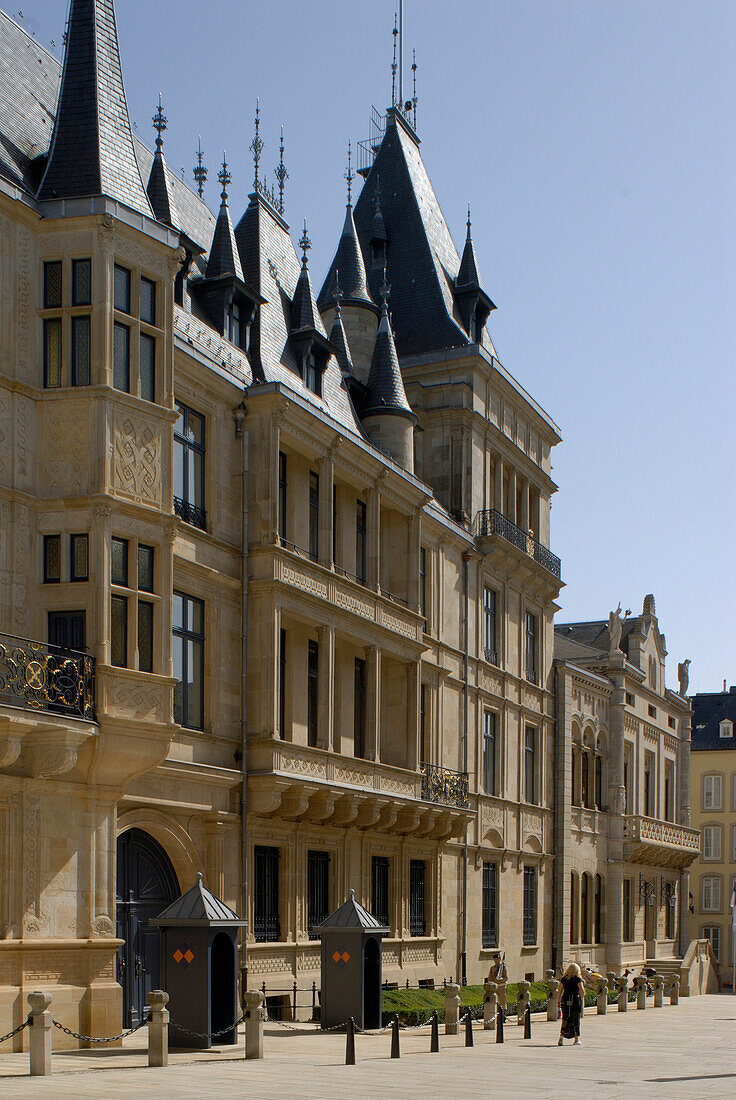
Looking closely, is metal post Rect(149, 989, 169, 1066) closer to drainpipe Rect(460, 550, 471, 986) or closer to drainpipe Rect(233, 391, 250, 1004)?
drainpipe Rect(233, 391, 250, 1004)

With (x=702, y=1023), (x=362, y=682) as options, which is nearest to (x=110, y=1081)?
(x=362, y=682)

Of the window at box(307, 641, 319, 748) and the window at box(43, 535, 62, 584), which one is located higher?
the window at box(43, 535, 62, 584)

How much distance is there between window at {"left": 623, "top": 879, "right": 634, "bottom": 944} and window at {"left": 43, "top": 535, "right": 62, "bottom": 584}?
35.7 metres

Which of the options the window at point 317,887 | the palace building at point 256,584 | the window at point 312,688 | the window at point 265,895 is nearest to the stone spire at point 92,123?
the palace building at point 256,584

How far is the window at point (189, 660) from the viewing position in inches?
981

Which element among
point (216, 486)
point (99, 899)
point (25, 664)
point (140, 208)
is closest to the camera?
point (25, 664)

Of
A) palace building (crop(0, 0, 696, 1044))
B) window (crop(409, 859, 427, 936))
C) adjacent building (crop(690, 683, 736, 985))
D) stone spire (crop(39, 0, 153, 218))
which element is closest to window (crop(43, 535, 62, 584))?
palace building (crop(0, 0, 696, 1044))

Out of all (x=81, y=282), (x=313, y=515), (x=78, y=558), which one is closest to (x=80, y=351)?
(x=81, y=282)

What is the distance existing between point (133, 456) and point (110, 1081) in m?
9.43

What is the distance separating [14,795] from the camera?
1956cm

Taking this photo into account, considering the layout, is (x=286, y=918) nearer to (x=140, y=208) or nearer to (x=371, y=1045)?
(x=371, y=1045)

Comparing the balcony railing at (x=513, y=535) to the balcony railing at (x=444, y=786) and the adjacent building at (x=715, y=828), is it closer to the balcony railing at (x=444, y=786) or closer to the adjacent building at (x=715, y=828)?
the balcony railing at (x=444, y=786)

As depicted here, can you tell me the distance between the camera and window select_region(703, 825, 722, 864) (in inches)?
3103

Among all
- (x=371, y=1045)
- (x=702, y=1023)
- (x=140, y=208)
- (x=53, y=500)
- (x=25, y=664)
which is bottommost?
(x=702, y=1023)
